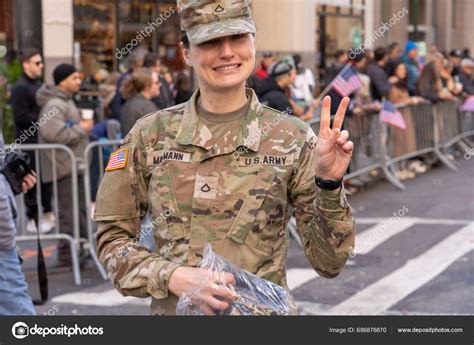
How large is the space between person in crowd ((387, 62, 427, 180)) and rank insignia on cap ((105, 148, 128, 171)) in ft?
37.1

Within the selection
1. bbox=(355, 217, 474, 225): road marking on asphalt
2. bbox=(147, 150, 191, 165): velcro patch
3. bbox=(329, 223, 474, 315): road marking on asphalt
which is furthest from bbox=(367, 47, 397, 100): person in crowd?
bbox=(147, 150, 191, 165): velcro patch

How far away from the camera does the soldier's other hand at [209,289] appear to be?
252cm

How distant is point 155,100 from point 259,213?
7.85 m

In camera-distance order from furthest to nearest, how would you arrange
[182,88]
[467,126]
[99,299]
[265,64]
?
[467,126]
[265,64]
[182,88]
[99,299]

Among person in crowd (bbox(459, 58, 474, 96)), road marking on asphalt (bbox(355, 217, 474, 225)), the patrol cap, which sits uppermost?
the patrol cap

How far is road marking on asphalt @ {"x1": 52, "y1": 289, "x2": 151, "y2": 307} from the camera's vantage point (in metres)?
7.35

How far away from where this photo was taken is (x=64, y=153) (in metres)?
8.52

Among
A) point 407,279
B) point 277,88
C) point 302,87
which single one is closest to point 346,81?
point 277,88

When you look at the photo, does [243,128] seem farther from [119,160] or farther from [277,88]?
[277,88]

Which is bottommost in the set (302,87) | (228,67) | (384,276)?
(384,276)

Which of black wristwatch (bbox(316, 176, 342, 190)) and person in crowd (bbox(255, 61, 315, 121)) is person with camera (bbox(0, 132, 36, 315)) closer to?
black wristwatch (bbox(316, 176, 342, 190))

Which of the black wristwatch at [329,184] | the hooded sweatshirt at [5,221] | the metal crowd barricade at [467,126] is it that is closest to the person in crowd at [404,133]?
the metal crowd barricade at [467,126]

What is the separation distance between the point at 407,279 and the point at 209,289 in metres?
5.76
